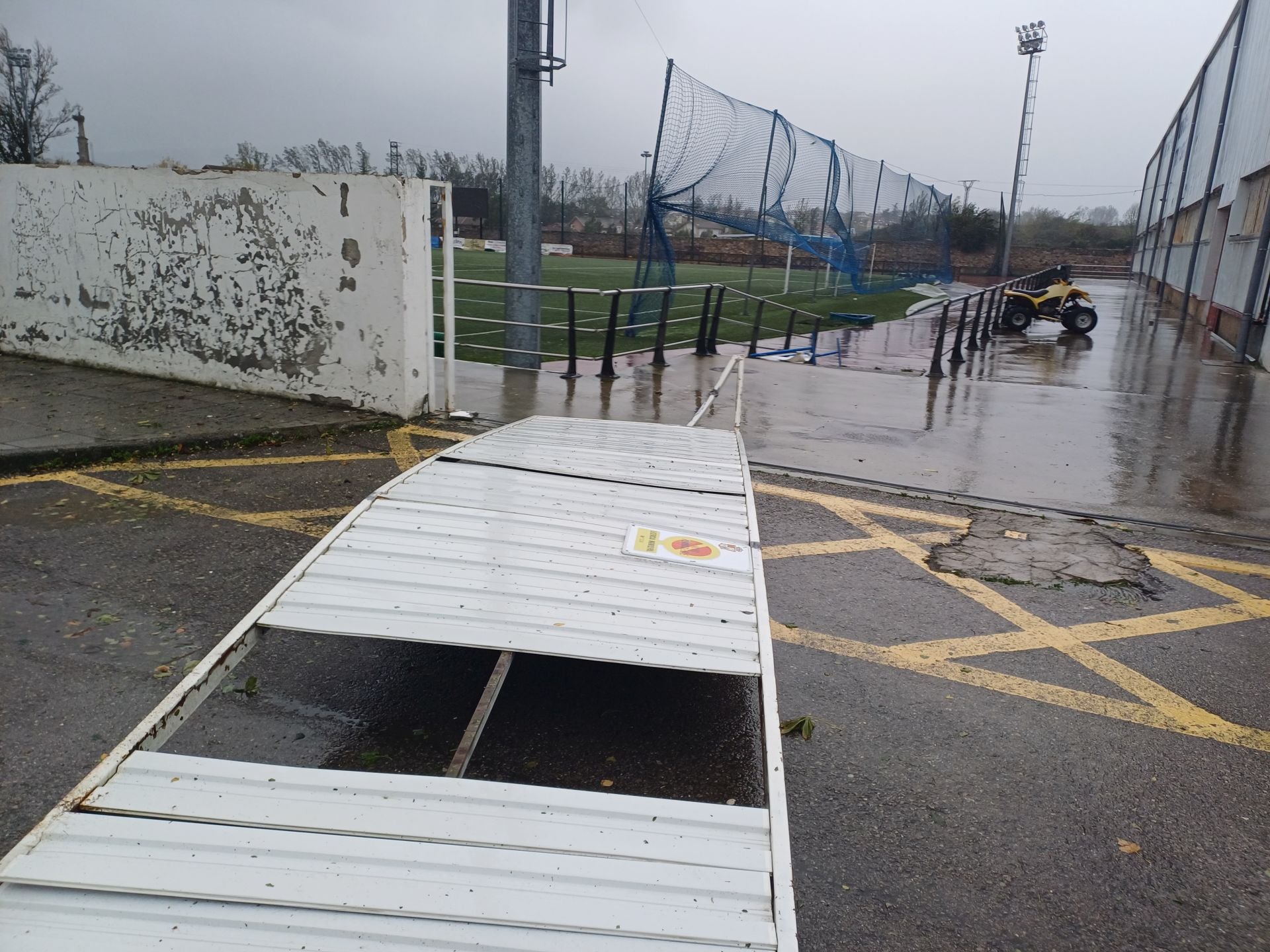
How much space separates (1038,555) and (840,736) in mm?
2621

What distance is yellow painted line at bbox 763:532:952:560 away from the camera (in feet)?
16.5

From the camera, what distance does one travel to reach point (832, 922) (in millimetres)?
2311

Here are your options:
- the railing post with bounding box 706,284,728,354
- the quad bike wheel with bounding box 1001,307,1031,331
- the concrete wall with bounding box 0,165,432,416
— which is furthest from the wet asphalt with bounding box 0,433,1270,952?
the quad bike wheel with bounding box 1001,307,1031,331

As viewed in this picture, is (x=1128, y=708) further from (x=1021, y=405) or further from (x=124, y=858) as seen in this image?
(x=1021, y=405)

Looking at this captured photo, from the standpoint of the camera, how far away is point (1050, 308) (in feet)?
64.6

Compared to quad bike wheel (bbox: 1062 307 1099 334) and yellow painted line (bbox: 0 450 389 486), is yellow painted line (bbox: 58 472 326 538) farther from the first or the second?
quad bike wheel (bbox: 1062 307 1099 334)

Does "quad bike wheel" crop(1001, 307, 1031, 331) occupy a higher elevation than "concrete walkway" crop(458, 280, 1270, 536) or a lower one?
higher

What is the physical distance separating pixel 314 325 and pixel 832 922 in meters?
6.44

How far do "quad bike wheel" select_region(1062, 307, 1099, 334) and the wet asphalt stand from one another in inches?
645

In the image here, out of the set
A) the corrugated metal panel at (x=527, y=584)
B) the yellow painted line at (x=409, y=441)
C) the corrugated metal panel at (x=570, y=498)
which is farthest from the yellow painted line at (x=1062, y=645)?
the yellow painted line at (x=409, y=441)

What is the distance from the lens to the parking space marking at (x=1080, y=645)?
11.2 ft

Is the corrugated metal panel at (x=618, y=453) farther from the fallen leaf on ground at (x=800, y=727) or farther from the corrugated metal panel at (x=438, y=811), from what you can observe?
the corrugated metal panel at (x=438, y=811)

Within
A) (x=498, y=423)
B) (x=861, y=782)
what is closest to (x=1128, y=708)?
(x=861, y=782)

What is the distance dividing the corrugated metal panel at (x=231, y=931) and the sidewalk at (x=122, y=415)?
17.2 feet
